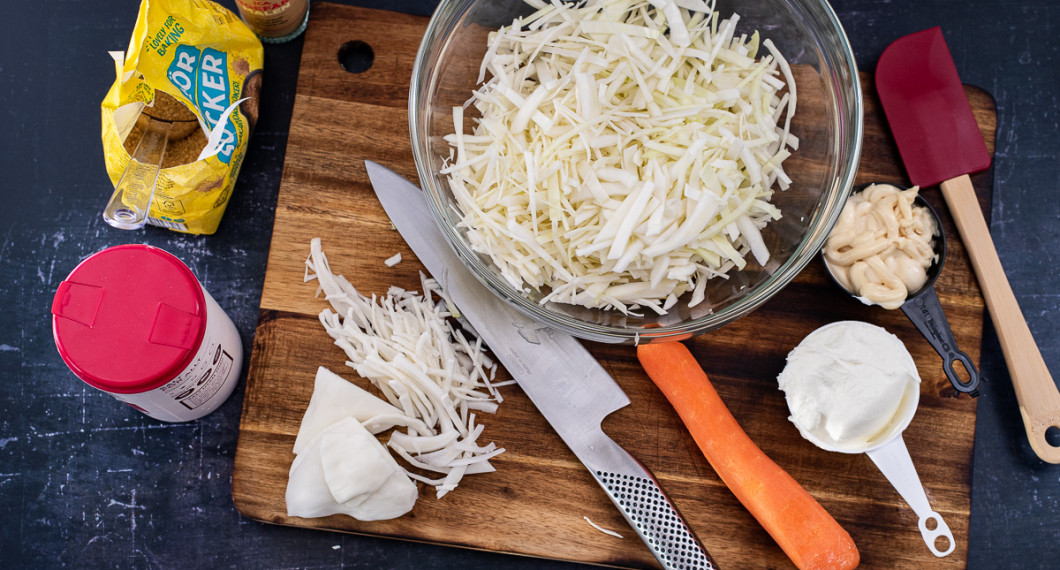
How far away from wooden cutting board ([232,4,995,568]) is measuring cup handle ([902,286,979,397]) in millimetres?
98

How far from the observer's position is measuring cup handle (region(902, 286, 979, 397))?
61.8 inches

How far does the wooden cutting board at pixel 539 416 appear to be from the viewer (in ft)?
5.31

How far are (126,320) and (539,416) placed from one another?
2.93 feet

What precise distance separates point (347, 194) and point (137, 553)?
1.05 m

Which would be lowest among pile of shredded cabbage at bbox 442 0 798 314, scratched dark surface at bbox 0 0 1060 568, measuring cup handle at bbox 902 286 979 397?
scratched dark surface at bbox 0 0 1060 568

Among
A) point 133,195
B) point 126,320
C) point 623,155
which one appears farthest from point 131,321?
point 623,155

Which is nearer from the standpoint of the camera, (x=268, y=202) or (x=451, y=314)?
(x=451, y=314)

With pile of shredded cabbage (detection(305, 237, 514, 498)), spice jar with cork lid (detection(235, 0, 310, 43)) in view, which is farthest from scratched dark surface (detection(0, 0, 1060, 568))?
pile of shredded cabbage (detection(305, 237, 514, 498))

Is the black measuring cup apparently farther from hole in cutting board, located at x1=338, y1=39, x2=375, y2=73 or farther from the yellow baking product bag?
the yellow baking product bag

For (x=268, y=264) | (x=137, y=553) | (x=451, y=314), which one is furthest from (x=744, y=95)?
(x=137, y=553)

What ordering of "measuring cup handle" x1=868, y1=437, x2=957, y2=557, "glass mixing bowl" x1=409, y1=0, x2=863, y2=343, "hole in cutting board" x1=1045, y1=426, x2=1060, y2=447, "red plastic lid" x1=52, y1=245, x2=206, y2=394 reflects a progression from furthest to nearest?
"hole in cutting board" x1=1045, y1=426, x2=1060, y2=447 < "measuring cup handle" x1=868, y1=437, x2=957, y2=557 < "glass mixing bowl" x1=409, y1=0, x2=863, y2=343 < "red plastic lid" x1=52, y1=245, x2=206, y2=394

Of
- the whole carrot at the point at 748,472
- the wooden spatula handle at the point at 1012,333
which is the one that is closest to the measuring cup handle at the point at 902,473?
the whole carrot at the point at 748,472

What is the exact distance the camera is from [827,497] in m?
1.64

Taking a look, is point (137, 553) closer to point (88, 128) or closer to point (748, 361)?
point (88, 128)
